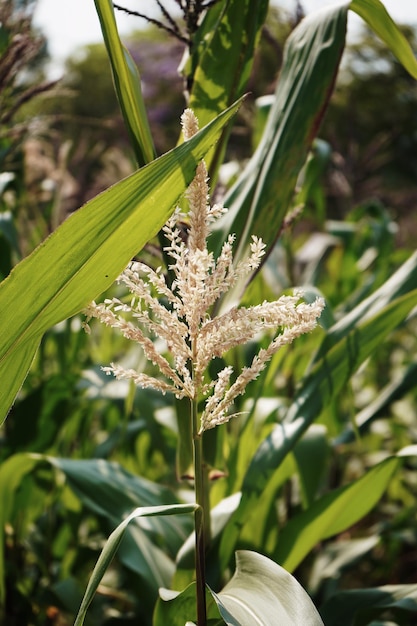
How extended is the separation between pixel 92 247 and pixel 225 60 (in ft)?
1.56

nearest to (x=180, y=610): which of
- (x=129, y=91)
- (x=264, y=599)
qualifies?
(x=264, y=599)

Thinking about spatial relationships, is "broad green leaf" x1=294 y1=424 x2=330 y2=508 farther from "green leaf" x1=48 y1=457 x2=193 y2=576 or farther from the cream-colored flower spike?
the cream-colored flower spike

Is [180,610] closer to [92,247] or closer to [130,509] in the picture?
[130,509]

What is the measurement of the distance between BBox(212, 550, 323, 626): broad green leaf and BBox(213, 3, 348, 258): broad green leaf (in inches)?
18.2

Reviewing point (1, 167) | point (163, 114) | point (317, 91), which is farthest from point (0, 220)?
point (163, 114)

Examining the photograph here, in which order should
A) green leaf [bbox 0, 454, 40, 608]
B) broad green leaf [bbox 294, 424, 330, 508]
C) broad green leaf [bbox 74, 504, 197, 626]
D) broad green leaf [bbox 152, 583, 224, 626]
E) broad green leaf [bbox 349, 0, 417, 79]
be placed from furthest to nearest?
1. broad green leaf [bbox 294, 424, 330, 508]
2. green leaf [bbox 0, 454, 40, 608]
3. broad green leaf [bbox 349, 0, 417, 79]
4. broad green leaf [bbox 152, 583, 224, 626]
5. broad green leaf [bbox 74, 504, 197, 626]

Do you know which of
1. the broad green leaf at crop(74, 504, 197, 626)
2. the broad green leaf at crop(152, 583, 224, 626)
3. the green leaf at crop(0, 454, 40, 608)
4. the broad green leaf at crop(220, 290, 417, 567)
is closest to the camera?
the broad green leaf at crop(74, 504, 197, 626)

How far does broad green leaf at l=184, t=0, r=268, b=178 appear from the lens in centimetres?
100

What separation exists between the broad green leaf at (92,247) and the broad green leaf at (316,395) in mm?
525

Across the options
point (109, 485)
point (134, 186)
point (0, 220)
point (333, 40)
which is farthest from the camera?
point (0, 220)

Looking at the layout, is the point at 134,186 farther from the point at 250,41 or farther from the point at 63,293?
the point at 250,41

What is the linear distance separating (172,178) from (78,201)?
1528 millimetres

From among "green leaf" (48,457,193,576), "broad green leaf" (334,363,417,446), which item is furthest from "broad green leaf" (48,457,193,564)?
"broad green leaf" (334,363,417,446)

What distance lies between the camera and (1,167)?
4.98 feet
